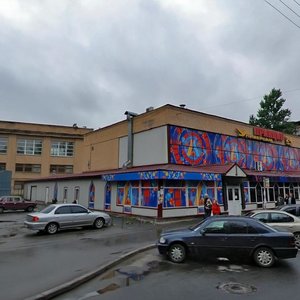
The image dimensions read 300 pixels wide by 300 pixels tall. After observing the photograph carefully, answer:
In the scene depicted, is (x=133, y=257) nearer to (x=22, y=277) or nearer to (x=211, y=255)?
(x=211, y=255)

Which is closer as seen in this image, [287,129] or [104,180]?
[104,180]

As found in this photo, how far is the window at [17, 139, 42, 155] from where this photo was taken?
5712 cm

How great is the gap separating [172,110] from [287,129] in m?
41.1

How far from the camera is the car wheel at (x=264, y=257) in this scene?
958 cm

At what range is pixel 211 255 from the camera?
32.7ft

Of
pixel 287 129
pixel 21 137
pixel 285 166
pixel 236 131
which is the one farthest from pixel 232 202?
pixel 21 137

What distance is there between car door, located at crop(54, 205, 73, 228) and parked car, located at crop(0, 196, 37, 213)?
16614 millimetres

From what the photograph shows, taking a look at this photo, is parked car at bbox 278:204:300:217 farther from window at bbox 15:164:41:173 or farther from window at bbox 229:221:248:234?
window at bbox 15:164:41:173

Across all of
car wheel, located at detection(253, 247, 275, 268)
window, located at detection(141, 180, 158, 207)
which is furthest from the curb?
window, located at detection(141, 180, 158, 207)

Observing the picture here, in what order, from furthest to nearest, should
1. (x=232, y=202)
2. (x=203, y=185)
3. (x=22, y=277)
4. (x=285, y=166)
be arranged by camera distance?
(x=285, y=166)
(x=232, y=202)
(x=203, y=185)
(x=22, y=277)

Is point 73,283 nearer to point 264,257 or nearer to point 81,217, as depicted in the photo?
point 264,257

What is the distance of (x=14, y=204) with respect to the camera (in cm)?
3256

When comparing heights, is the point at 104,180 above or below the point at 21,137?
below

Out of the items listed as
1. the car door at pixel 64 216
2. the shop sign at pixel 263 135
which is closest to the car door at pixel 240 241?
the car door at pixel 64 216
